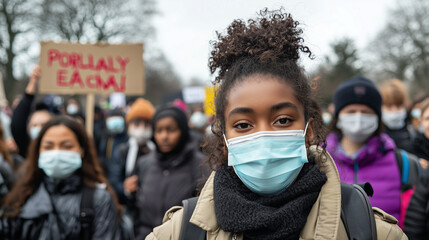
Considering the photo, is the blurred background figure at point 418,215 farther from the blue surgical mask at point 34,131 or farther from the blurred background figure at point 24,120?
the blue surgical mask at point 34,131

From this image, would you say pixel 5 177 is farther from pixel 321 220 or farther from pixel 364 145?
pixel 364 145

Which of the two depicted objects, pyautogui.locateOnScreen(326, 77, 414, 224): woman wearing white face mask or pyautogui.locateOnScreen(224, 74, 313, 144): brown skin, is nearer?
pyautogui.locateOnScreen(224, 74, 313, 144): brown skin

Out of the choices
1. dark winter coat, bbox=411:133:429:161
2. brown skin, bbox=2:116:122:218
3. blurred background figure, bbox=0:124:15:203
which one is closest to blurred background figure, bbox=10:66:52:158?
blurred background figure, bbox=0:124:15:203

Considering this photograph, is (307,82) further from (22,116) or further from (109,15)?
(109,15)

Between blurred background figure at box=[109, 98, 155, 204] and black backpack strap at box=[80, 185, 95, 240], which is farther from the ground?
blurred background figure at box=[109, 98, 155, 204]

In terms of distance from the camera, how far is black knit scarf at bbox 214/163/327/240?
149 centimetres

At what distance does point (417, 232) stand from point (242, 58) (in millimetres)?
1768

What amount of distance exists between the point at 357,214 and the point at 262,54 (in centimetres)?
77

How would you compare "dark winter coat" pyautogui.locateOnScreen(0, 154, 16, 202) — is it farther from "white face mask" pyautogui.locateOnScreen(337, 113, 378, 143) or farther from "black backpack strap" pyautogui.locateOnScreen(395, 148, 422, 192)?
"black backpack strap" pyautogui.locateOnScreen(395, 148, 422, 192)

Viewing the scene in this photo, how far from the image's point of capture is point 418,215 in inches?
99.6

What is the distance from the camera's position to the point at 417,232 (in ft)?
8.16

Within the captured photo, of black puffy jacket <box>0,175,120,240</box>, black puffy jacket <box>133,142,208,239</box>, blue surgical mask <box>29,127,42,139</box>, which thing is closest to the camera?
black puffy jacket <box>0,175,120,240</box>

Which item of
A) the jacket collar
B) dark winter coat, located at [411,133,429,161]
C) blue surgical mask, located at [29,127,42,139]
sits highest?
blue surgical mask, located at [29,127,42,139]

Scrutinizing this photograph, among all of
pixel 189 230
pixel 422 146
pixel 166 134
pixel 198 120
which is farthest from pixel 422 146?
pixel 198 120
